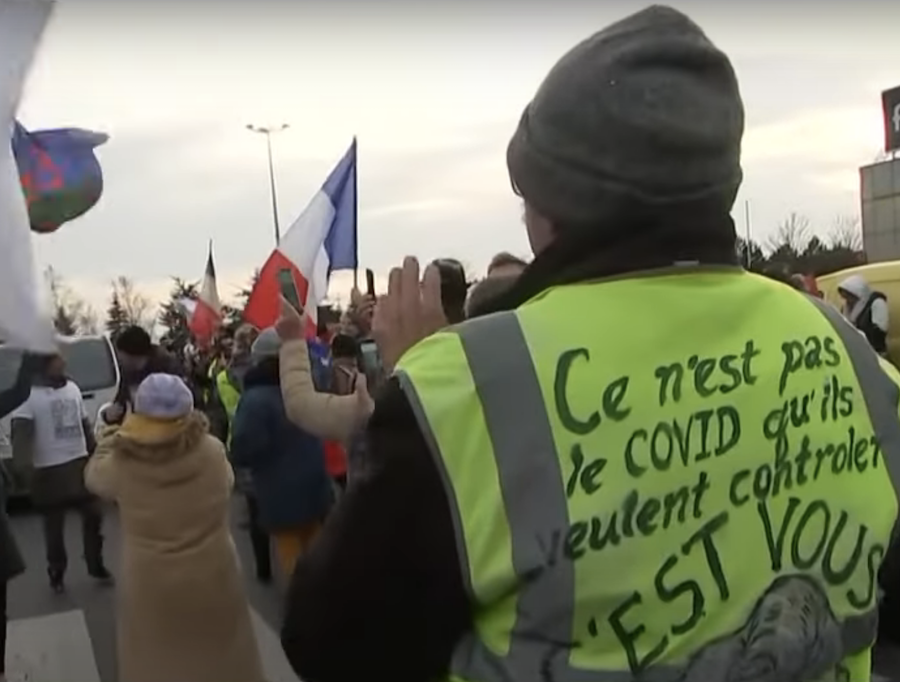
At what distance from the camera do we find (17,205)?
2938mm

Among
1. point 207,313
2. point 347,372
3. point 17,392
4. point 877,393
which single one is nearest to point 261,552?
point 347,372

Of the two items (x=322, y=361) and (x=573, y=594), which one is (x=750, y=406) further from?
(x=322, y=361)

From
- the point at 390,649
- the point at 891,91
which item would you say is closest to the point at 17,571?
the point at 390,649

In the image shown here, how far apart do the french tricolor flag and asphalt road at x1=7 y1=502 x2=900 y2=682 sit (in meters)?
1.84

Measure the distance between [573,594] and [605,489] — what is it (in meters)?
0.12

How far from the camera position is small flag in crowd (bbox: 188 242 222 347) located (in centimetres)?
1817

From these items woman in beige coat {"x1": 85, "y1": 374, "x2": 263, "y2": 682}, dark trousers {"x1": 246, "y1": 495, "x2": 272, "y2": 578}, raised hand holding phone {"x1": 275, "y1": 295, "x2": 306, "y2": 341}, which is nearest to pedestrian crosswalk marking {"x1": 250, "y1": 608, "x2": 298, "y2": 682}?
woman in beige coat {"x1": 85, "y1": 374, "x2": 263, "y2": 682}

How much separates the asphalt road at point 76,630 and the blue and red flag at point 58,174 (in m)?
2.31

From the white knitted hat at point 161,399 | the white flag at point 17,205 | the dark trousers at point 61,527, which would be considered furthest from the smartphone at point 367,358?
the white flag at point 17,205

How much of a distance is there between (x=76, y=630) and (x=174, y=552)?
9.53ft

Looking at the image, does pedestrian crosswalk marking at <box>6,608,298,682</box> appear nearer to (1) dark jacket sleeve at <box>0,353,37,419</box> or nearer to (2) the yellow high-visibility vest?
(1) dark jacket sleeve at <box>0,353,37,419</box>

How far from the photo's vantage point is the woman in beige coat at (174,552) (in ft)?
18.1

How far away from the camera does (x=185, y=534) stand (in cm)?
554

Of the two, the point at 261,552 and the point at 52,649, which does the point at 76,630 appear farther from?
the point at 261,552
